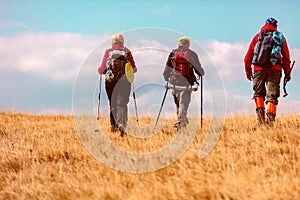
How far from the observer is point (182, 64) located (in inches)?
456

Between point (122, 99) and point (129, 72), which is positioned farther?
point (122, 99)

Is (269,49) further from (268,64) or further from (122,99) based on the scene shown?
(122,99)

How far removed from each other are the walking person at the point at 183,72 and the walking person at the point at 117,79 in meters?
1.02

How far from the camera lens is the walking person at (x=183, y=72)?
456 inches

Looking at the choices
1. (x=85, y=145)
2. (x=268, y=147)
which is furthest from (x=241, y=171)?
(x=85, y=145)

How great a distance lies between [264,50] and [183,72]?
217 cm

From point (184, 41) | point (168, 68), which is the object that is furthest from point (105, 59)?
point (184, 41)

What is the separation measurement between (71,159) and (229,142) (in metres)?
3.21

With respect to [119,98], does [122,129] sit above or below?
below

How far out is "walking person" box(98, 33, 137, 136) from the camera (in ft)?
37.1

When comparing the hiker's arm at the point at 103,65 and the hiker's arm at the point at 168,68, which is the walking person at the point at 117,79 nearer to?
the hiker's arm at the point at 103,65

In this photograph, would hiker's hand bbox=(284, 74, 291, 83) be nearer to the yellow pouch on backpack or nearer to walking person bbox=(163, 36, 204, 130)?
walking person bbox=(163, 36, 204, 130)

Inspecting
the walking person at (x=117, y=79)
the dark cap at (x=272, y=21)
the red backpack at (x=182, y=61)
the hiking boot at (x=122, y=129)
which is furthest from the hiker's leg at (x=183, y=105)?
the dark cap at (x=272, y=21)

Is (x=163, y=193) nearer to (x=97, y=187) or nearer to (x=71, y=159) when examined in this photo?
(x=97, y=187)
